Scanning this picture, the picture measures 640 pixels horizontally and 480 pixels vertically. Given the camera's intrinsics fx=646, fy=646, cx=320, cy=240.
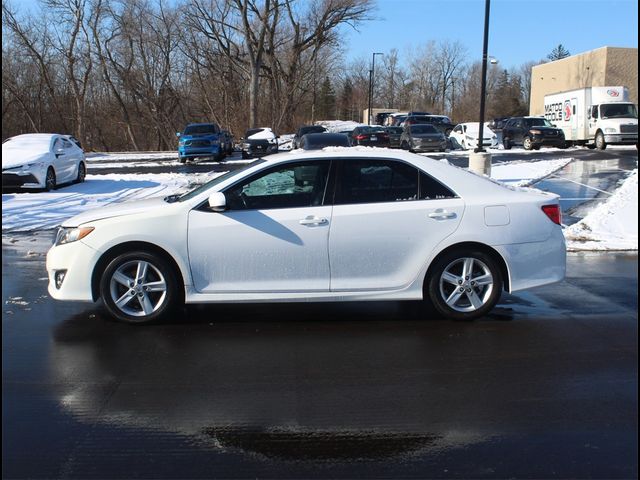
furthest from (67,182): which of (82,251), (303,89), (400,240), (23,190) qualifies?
(303,89)

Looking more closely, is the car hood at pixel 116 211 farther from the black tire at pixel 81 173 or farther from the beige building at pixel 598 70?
the beige building at pixel 598 70

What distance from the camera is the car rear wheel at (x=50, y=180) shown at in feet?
54.5

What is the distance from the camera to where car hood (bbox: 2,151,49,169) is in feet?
53.6

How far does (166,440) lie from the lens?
143 inches

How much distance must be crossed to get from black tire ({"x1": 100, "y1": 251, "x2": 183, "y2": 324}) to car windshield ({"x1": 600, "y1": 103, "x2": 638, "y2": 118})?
30481 mm

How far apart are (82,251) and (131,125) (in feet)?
185

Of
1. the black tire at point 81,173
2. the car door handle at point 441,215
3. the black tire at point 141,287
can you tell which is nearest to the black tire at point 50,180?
the black tire at point 81,173

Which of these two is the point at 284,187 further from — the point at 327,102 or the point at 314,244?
the point at 327,102

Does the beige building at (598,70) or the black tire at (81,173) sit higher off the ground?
the beige building at (598,70)

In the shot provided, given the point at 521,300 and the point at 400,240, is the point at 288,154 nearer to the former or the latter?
the point at 400,240

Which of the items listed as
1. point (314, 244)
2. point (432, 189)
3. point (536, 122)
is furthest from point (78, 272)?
point (536, 122)

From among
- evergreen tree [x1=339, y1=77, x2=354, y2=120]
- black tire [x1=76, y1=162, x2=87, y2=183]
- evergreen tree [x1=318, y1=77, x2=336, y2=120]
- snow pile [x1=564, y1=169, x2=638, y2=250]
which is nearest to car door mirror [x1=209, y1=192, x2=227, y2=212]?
snow pile [x1=564, y1=169, x2=638, y2=250]

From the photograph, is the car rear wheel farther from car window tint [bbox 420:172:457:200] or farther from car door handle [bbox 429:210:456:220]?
car door handle [bbox 429:210:456:220]

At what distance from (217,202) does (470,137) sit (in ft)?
98.0
